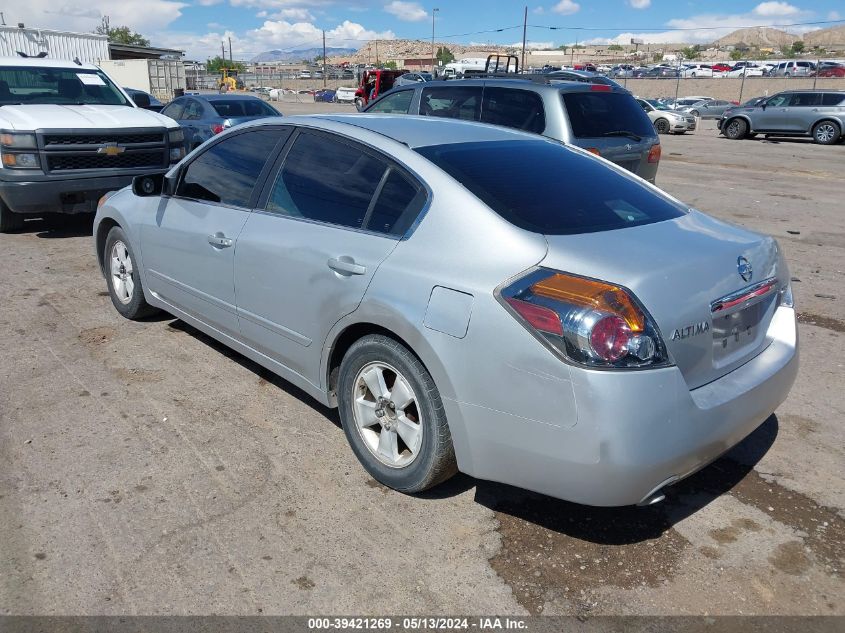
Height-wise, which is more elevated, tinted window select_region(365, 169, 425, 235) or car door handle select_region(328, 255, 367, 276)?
tinted window select_region(365, 169, 425, 235)

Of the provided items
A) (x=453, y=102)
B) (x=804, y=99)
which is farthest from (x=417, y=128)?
(x=804, y=99)

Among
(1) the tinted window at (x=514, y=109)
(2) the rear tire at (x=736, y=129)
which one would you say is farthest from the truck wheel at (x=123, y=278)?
(2) the rear tire at (x=736, y=129)

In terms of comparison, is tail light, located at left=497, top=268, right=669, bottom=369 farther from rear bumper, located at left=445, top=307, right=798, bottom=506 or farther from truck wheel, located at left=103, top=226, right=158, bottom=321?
truck wheel, located at left=103, top=226, right=158, bottom=321

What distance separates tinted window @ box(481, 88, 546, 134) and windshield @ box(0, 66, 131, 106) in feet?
16.6

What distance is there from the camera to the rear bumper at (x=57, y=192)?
25.7 ft

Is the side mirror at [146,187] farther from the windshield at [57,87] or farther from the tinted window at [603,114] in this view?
the windshield at [57,87]

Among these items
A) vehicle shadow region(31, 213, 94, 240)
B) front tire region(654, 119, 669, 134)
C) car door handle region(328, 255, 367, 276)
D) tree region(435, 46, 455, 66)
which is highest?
tree region(435, 46, 455, 66)

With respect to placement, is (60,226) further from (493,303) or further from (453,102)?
(493,303)

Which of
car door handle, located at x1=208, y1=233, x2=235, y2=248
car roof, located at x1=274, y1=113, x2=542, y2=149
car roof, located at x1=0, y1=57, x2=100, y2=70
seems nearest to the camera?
car roof, located at x1=274, y1=113, x2=542, y2=149

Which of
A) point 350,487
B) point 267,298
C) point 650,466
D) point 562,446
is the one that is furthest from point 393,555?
point 267,298

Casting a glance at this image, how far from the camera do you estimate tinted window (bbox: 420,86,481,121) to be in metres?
8.25

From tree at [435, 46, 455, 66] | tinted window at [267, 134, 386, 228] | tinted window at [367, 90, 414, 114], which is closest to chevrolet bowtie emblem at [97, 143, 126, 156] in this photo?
tinted window at [367, 90, 414, 114]

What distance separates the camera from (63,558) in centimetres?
288

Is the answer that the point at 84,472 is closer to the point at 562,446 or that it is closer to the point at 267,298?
the point at 267,298
